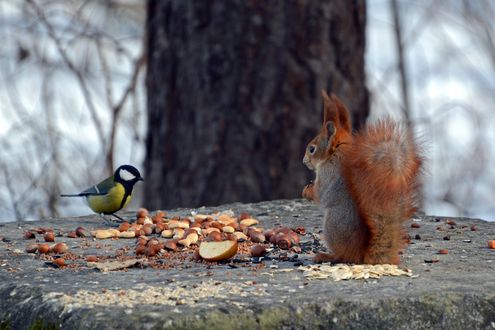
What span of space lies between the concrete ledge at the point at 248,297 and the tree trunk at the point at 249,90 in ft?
9.12

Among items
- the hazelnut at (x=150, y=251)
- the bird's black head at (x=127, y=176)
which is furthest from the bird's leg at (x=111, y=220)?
the hazelnut at (x=150, y=251)

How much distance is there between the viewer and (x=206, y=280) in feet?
8.52

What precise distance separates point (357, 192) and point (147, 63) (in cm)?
373

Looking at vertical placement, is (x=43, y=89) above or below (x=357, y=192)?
above

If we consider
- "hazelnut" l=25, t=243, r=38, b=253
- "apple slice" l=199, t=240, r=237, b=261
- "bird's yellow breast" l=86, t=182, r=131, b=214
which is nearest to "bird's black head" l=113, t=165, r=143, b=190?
"bird's yellow breast" l=86, t=182, r=131, b=214

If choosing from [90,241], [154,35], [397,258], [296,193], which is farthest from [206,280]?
[154,35]

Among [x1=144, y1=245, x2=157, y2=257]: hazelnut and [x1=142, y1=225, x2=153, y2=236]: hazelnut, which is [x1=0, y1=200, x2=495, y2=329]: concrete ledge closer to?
[x1=144, y1=245, x2=157, y2=257]: hazelnut

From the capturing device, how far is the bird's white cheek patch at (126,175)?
4.62 metres

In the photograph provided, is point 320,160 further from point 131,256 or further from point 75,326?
point 75,326

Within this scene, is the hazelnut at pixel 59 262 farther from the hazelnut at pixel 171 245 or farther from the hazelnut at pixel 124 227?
the hazelnut at pixel 124 227

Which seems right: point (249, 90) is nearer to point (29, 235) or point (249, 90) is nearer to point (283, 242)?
point (29, 235)

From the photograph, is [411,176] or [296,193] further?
[296,193]

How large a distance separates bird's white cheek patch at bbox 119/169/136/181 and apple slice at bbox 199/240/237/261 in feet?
5.41

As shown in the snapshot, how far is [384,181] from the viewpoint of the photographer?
107 inches
